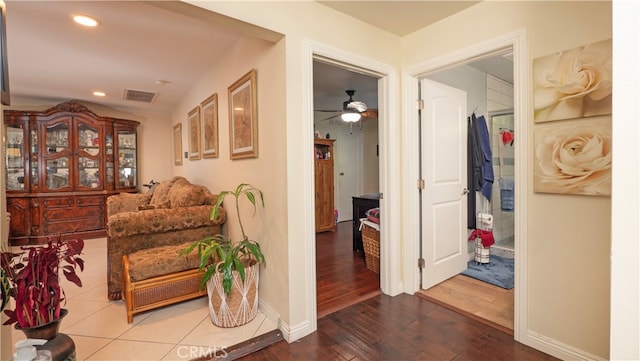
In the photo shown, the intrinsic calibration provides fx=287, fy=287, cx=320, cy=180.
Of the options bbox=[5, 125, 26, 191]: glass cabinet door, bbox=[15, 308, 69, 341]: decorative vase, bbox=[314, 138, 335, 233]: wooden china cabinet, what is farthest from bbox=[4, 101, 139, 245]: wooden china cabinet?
bbox=[15, 308, 69, 341]: decorative vase

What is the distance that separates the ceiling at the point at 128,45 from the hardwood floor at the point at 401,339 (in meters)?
2.17

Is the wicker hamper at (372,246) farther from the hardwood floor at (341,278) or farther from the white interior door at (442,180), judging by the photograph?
the white interior door at (442,180)

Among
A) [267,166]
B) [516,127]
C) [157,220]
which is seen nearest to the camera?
[516,127]

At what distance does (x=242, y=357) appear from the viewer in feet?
5.91

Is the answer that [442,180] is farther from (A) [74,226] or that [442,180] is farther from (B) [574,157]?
(A) [74,226]

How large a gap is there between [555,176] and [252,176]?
2134mm

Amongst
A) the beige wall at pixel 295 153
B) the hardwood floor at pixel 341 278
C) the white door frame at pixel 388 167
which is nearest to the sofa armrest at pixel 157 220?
the beige wall at pixel 295 153

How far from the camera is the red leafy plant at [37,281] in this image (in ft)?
4.04

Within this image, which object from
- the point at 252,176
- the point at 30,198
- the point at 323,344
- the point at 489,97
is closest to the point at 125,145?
the point at 30,198

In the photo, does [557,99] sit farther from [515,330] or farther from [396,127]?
[515,330]

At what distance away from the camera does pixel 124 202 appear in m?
3.91

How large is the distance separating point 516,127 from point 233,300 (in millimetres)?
2309

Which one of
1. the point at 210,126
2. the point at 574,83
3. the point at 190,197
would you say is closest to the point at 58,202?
the point at 210,126

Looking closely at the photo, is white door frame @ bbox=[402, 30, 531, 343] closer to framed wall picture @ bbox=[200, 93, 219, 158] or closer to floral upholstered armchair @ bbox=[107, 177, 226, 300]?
floral upholstered armchair @ bbox=[107, 177, 226, 300]
